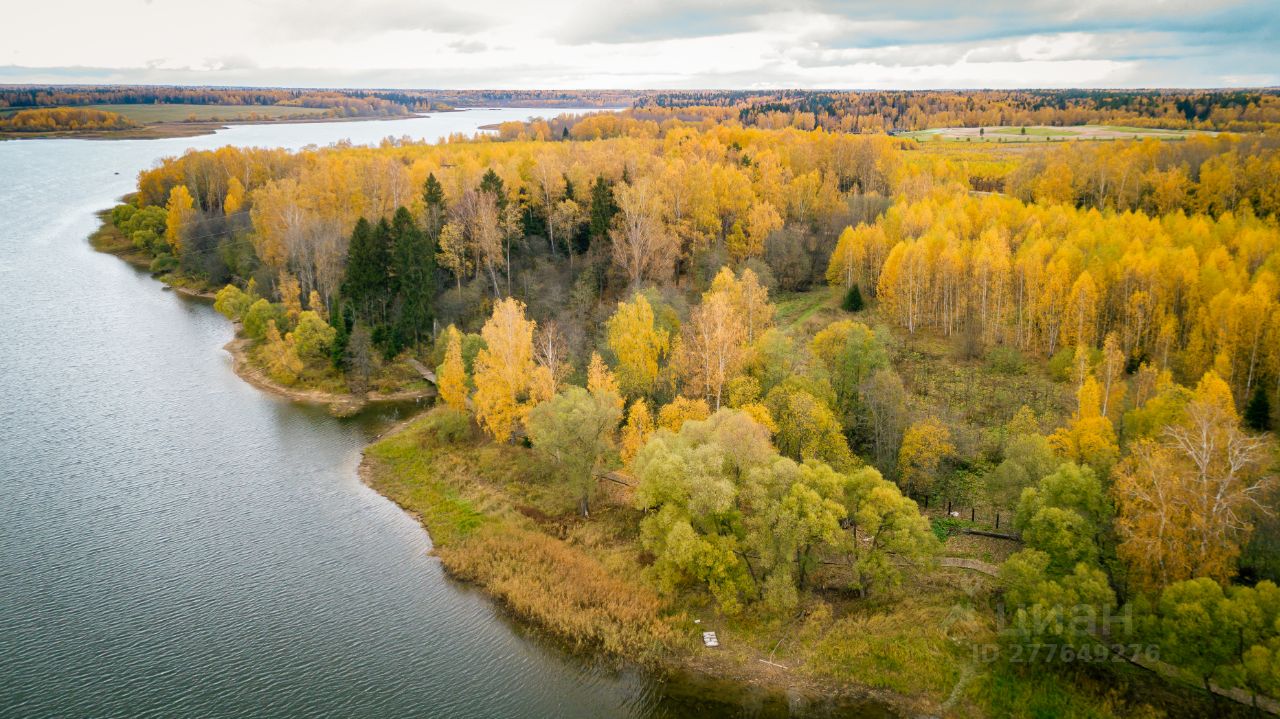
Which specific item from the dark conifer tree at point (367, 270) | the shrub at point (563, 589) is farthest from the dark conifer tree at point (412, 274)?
the shrub at point (563, 589)

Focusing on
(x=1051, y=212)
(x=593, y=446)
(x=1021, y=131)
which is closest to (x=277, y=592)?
(x=593, y=446)

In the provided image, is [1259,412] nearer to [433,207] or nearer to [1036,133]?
[433,207]

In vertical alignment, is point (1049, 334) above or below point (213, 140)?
below

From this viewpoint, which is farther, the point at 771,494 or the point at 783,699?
the point at 771,494

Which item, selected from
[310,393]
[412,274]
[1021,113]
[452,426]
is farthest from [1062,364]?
[1021,113]

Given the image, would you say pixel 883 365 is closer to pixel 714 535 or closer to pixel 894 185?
pixel 714 535

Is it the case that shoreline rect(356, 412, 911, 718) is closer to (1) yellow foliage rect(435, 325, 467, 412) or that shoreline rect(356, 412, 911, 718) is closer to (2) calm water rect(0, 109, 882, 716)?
(2) calm water rect(0, 109, 882, 716)

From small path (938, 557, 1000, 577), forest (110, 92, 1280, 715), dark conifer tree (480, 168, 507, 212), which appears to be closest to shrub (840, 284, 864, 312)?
forest (110, 92, 1280, 715)
